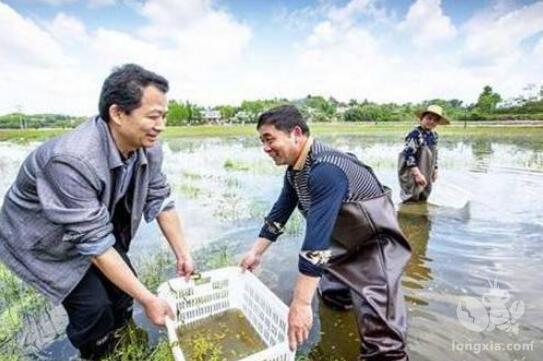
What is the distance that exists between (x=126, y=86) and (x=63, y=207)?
72cm

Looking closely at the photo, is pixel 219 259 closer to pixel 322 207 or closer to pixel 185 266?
pixel 185 266

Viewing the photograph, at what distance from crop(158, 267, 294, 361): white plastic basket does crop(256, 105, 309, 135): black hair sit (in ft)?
3.68

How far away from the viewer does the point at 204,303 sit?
305 centimetres

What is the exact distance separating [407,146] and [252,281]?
15.0 feet

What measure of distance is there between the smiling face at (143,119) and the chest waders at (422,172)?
5.40m

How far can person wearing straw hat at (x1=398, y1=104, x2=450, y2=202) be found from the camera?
6.46 m

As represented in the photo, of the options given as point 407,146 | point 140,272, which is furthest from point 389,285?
point 407,146

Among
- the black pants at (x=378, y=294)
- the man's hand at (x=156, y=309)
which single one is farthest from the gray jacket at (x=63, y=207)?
the black pants at (x=378, y=294)

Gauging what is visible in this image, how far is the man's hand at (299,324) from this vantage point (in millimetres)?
2076

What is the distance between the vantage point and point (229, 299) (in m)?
3.18

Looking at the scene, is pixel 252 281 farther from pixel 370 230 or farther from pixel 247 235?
pixel 247 235

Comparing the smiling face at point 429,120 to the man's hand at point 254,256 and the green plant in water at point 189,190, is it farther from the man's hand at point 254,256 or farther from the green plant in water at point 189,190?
the green plant in water at point 189,190

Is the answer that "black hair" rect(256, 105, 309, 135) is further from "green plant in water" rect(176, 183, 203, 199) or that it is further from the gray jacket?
"green plant in water" rect(176, 183, 203, 199)

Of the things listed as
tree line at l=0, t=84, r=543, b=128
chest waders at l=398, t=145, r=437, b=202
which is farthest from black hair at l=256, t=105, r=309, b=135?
tree line at l=0, t=84, r=543, b=128
